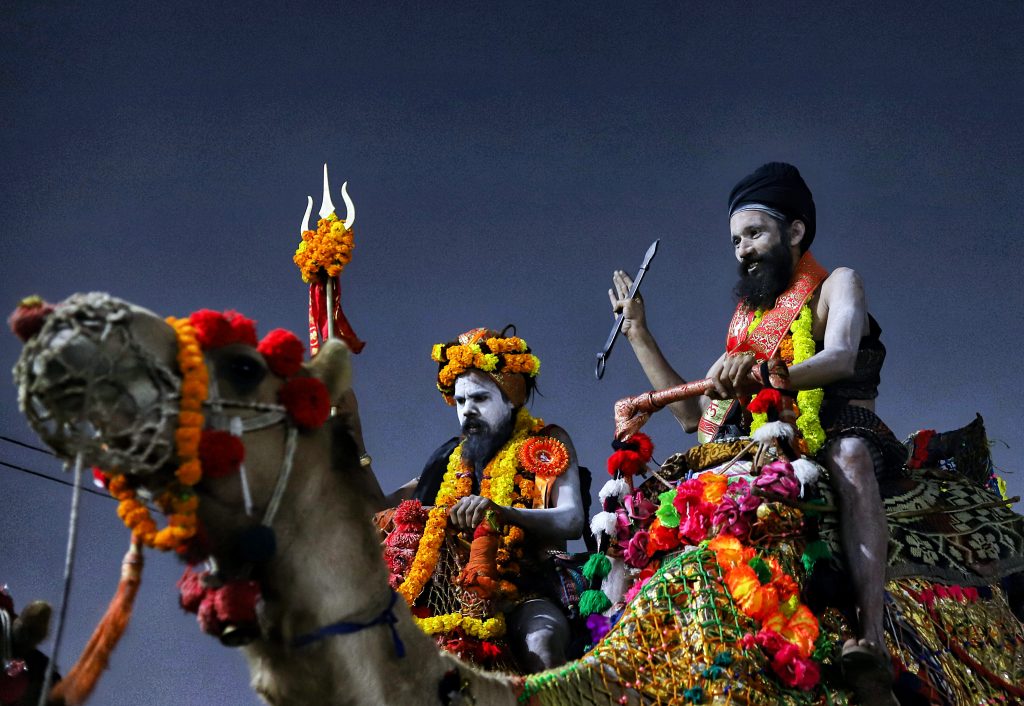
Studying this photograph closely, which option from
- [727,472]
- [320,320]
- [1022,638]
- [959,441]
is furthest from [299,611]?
[959,441]

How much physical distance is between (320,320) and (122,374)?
300 cm

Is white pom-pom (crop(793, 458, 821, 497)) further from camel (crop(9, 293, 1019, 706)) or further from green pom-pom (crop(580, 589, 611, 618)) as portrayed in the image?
camel (crop(9, 293, 1019, 706))

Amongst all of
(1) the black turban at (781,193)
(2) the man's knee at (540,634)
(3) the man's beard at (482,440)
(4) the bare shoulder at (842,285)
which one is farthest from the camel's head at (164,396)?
(3) the man's beard at (482,440)

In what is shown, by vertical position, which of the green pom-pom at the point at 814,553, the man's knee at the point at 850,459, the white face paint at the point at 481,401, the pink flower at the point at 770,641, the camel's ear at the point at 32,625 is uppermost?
the white face paint at the point at 481,401

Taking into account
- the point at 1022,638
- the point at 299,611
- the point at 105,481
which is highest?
the point at 105,481

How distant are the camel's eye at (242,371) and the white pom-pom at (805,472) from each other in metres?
2.45

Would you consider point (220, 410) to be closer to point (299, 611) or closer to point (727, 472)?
point (299, 611)

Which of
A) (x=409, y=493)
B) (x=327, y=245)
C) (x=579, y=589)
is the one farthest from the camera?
(x=409, y=493)

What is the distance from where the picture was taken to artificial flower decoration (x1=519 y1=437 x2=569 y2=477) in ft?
21.0

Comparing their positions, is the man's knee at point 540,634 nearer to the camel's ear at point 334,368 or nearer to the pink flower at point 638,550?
the pink flower at point 638,550

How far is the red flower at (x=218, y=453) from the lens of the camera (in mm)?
2896

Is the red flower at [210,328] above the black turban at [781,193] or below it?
below

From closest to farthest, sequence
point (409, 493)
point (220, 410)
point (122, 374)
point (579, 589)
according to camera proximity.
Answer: point (122, 374), point (220, 410), point (579, 589), point (409, 493)

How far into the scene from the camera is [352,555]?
10.6ft
